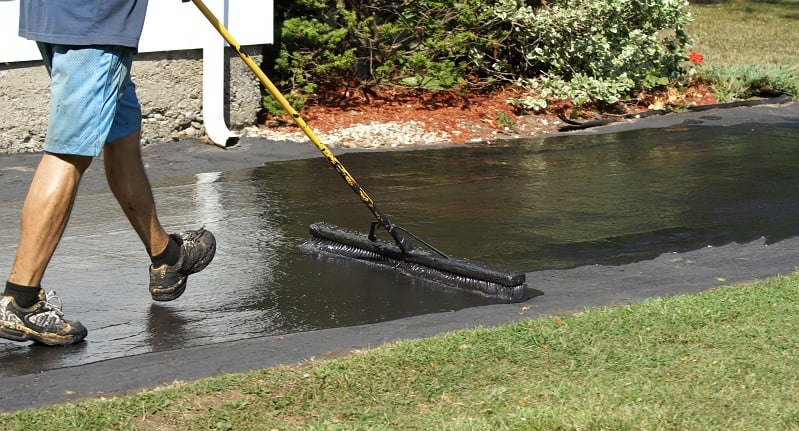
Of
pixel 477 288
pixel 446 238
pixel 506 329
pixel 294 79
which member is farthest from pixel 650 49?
pixel 506 329

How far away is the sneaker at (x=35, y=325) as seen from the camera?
4.61 m

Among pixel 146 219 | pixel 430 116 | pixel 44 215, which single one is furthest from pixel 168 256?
pixel 430 116

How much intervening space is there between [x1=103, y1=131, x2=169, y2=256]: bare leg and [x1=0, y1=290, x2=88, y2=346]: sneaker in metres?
0.72

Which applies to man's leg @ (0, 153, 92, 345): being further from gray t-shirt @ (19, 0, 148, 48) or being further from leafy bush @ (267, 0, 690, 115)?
leafy bush @ (267, 0, 690, 115)

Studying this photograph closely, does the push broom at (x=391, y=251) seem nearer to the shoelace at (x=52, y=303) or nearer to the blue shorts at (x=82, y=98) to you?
the blue shorts at (x=82, y=98)

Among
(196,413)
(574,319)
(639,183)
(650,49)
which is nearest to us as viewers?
(196,413)

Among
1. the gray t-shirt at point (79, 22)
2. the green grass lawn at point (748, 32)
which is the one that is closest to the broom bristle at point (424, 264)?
the gray t-shirt at point (79, 22)

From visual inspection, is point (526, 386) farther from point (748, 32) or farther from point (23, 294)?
point (748, 32)

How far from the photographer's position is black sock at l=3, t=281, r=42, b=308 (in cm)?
464

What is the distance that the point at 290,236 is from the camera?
6664 mm

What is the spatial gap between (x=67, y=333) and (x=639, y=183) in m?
4.75

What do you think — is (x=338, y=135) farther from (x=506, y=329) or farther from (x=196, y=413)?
(x=196, y=413)

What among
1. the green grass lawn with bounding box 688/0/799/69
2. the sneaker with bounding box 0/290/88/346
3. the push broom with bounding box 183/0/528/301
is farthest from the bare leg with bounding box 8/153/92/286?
the green grass lawn with bounding box 688/0/799/69

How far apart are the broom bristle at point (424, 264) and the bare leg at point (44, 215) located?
5.71 ft
